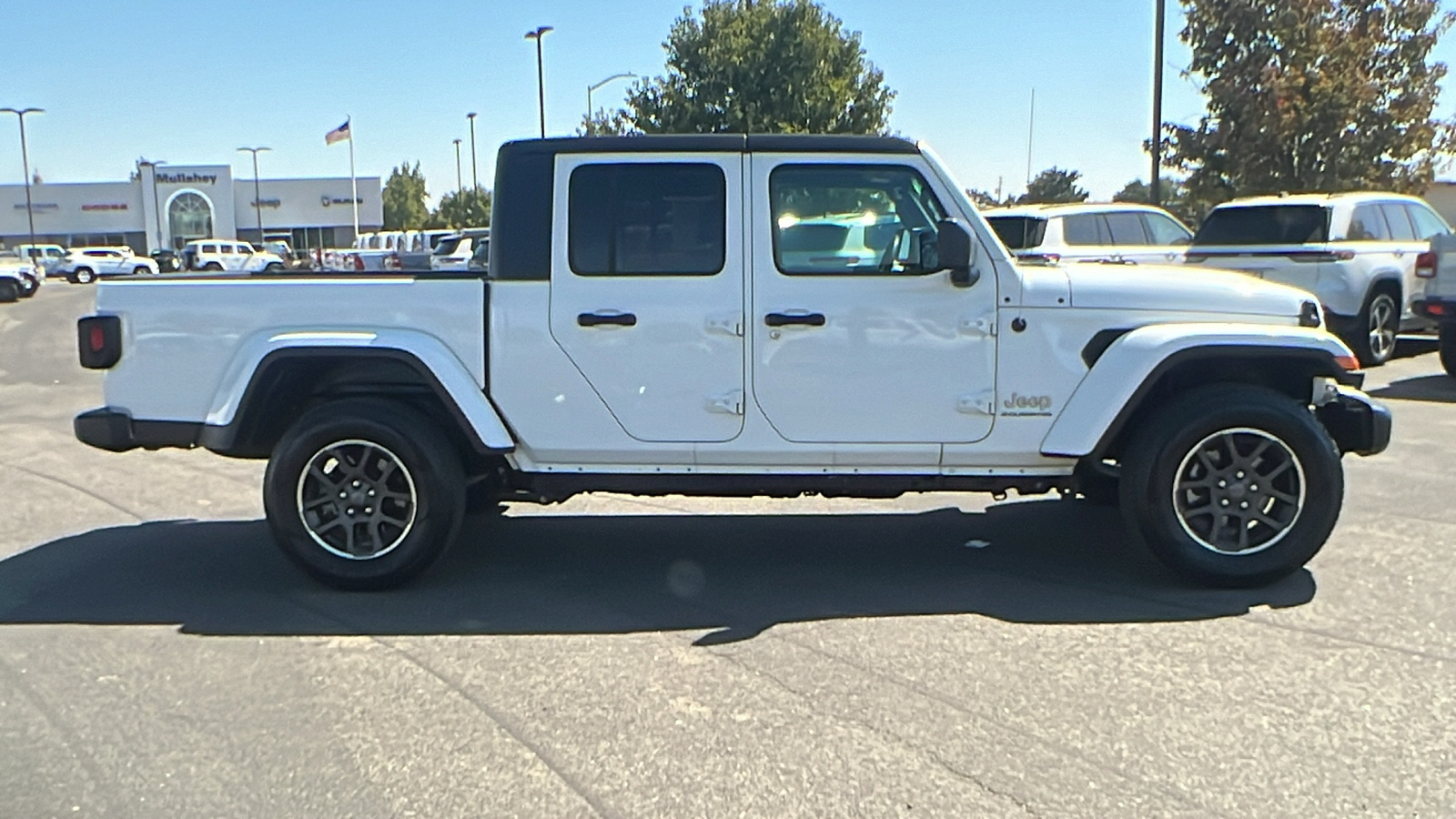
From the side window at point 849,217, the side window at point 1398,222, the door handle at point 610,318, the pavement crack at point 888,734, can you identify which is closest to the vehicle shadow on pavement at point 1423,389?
the side window at point 1398,222

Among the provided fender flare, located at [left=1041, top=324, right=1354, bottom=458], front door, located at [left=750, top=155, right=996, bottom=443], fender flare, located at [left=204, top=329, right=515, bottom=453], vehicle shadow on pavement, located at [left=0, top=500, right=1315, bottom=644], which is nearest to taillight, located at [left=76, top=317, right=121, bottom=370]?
fender flare, located at [left=204, top=329, right=515, bottom=453]

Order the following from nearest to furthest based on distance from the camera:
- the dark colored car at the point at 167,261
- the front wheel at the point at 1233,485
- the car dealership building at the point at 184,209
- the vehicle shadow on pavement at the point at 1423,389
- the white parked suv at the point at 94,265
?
the front wheel at the point at 1233,485, the vehicle shadow on pavement at the point at 1423,389, the white parked suv at the point at 94,265, the dark colored car at the point at 167,261, the car dealership building at the point at 184,209

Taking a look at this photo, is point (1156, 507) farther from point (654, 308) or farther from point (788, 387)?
point (654, 308)

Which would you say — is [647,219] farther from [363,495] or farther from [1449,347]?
[1449,347]

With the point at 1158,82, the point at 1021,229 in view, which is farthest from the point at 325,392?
the point at 1158,82

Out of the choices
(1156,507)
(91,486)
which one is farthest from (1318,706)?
(91,486)

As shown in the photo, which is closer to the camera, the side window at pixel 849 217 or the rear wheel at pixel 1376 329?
the side window at pixel 849 217

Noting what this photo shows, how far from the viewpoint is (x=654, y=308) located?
16.3 ft

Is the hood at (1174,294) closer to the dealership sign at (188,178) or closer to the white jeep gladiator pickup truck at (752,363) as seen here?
the white jeep gladiator pickup truck at (752,363)

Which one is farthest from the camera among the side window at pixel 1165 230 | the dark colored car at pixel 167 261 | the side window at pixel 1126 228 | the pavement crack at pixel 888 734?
the dark colored car at pixel 167 261

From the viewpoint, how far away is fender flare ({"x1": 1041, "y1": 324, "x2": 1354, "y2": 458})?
4773mm

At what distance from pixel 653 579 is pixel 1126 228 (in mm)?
10061

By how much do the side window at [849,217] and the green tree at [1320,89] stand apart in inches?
733

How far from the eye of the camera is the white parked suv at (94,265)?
5072 cm
